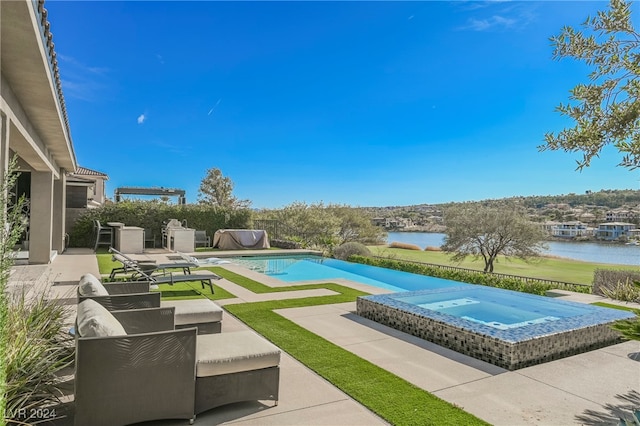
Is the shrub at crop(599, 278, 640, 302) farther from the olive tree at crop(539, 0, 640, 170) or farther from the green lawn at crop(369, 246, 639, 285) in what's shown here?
the green lawn at crop(369, 246, 639, 285)

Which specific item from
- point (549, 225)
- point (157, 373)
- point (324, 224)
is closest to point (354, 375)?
point (157, 373)

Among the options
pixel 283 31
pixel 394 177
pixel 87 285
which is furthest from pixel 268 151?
pixel 87 285

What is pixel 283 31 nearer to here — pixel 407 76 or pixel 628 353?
pixel 407 76

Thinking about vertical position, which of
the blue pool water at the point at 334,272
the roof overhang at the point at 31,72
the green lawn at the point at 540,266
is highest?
the roof overhang at the point at 31,72

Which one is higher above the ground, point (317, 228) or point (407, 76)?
point (407, 76)

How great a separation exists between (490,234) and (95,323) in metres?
15.1

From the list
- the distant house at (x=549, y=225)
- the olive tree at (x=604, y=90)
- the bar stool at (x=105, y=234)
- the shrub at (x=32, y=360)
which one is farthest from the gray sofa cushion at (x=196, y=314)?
the distant house at (x=549, y=225)

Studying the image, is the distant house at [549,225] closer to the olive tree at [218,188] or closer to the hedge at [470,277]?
the hedge at [470,277]

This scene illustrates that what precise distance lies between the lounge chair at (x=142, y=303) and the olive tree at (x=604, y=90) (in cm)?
400

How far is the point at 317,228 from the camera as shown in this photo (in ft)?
75.2

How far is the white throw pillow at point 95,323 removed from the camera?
8.94ft

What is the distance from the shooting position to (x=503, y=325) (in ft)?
20.7

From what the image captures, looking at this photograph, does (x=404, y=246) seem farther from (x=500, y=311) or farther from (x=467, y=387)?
(x=467, y=387)

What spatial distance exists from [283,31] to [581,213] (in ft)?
43.7
